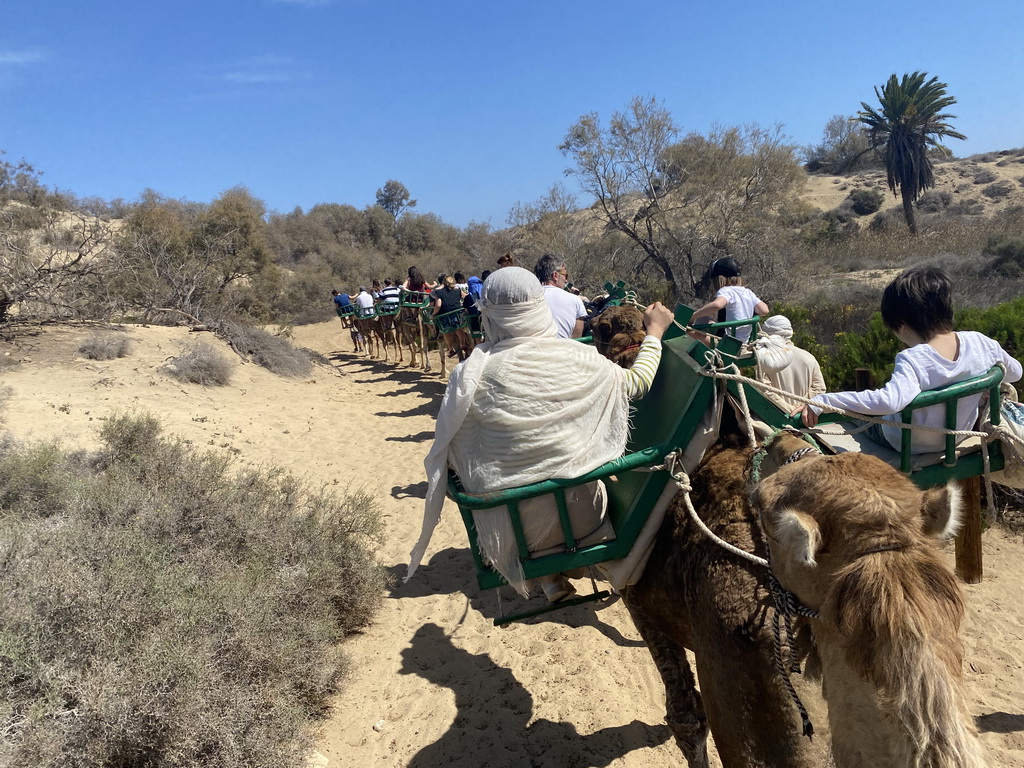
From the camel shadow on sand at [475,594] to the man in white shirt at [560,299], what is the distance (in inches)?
89.6

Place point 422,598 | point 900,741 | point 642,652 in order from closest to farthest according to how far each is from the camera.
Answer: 1. point 900,741
2. point 642,652
3. point 422,598

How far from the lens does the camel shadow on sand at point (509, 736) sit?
10.5ft

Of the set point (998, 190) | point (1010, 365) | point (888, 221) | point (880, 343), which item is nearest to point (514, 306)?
point (1010, 365)

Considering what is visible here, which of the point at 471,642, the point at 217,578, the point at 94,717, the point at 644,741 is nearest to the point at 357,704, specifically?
the point at 471,642

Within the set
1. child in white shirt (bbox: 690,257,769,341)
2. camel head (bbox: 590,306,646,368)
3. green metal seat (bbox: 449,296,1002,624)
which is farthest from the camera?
child in white shirt (bbox: 690,257,769,341)

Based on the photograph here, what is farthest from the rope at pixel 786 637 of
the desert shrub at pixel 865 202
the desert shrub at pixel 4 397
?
the desert shrub at pixel 865 202

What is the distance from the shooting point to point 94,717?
2662 mm

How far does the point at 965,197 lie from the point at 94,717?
42.8 metres

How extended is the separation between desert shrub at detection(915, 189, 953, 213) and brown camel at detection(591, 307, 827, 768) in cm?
3584

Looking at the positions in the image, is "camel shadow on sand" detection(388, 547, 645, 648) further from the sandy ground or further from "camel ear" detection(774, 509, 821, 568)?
Answer: "camel ear" detection(774, 509, 821, 568)

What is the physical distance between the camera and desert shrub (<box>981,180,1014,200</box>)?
3319cm

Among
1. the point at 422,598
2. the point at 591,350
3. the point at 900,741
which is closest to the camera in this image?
the point at 900,741

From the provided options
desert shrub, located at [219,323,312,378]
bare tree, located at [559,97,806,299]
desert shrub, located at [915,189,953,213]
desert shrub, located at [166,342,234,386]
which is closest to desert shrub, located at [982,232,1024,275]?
bare tree, located at [559,97,806,299]

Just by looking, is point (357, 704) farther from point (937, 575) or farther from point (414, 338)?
point (414, 338)
